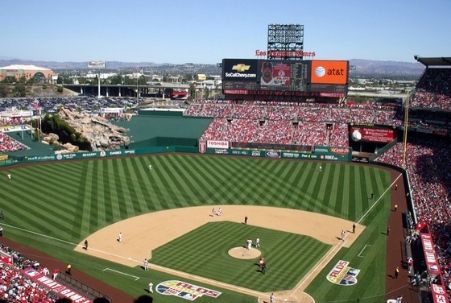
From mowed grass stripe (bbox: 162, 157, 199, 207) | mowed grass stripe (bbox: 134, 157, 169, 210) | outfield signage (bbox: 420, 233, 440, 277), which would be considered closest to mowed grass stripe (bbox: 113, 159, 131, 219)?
mowed grass stripe (bbox: 134, 157, 169, 210)

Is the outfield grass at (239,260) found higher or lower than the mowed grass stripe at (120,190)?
lower

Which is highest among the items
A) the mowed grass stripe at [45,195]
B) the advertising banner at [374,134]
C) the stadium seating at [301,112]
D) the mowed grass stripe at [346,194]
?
the stadium seating at [301,112]

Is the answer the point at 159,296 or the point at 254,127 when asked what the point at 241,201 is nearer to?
the point at 159,296

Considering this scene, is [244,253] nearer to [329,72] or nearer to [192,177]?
[192,177]

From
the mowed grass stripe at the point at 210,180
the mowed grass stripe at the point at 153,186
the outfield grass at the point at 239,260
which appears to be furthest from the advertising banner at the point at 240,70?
the outfield grass at the point at 239,260

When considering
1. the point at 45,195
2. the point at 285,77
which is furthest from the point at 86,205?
the point at 285,77

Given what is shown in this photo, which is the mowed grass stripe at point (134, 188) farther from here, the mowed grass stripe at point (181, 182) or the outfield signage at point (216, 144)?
the outfield signage at point (216, 144)
